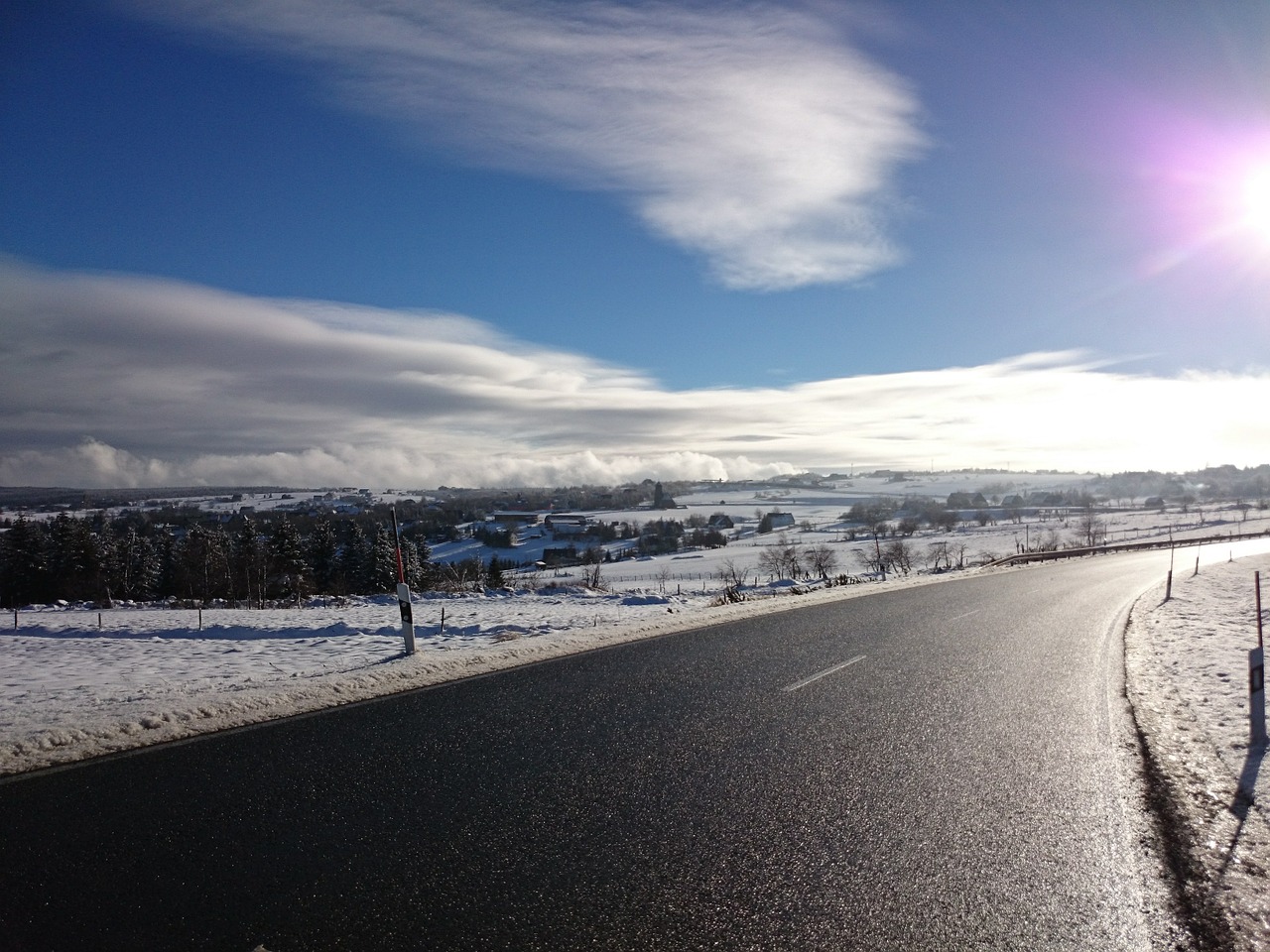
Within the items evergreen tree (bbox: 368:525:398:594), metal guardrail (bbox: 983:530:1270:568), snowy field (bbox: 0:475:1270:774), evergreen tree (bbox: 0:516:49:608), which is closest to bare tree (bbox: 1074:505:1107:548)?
metal guardrail (bbox: 983:530:1270:568)

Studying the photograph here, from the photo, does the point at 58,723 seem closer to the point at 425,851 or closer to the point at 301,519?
the point at 425,851

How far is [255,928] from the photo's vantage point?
11.9ft

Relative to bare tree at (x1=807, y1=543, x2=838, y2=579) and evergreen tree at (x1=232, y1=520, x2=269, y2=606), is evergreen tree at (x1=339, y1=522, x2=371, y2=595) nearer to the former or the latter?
evergreen tree at (x1=232, y1=520, x2=269, y2=606)

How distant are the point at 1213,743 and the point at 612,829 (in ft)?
20.3

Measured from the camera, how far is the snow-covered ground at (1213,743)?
4.34 meters

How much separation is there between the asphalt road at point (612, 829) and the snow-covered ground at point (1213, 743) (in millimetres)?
374

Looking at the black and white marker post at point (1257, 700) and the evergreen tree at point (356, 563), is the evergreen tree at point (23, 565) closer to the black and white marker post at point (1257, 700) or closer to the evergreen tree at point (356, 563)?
the evergreen tree at point (356, 563)

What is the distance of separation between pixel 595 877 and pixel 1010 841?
2674 mm

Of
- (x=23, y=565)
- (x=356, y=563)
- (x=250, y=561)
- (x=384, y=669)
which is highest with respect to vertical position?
(x=384, y=669)

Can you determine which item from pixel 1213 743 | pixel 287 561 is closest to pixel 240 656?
pixel 1213 743

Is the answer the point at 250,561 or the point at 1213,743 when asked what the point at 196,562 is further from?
the point at 1213,743

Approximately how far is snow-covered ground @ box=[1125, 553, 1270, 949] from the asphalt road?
0.37m

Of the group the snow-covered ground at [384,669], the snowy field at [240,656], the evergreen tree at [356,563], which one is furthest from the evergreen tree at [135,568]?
the snow-covered ground at [384,669]

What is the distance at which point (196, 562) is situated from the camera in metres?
53.7
